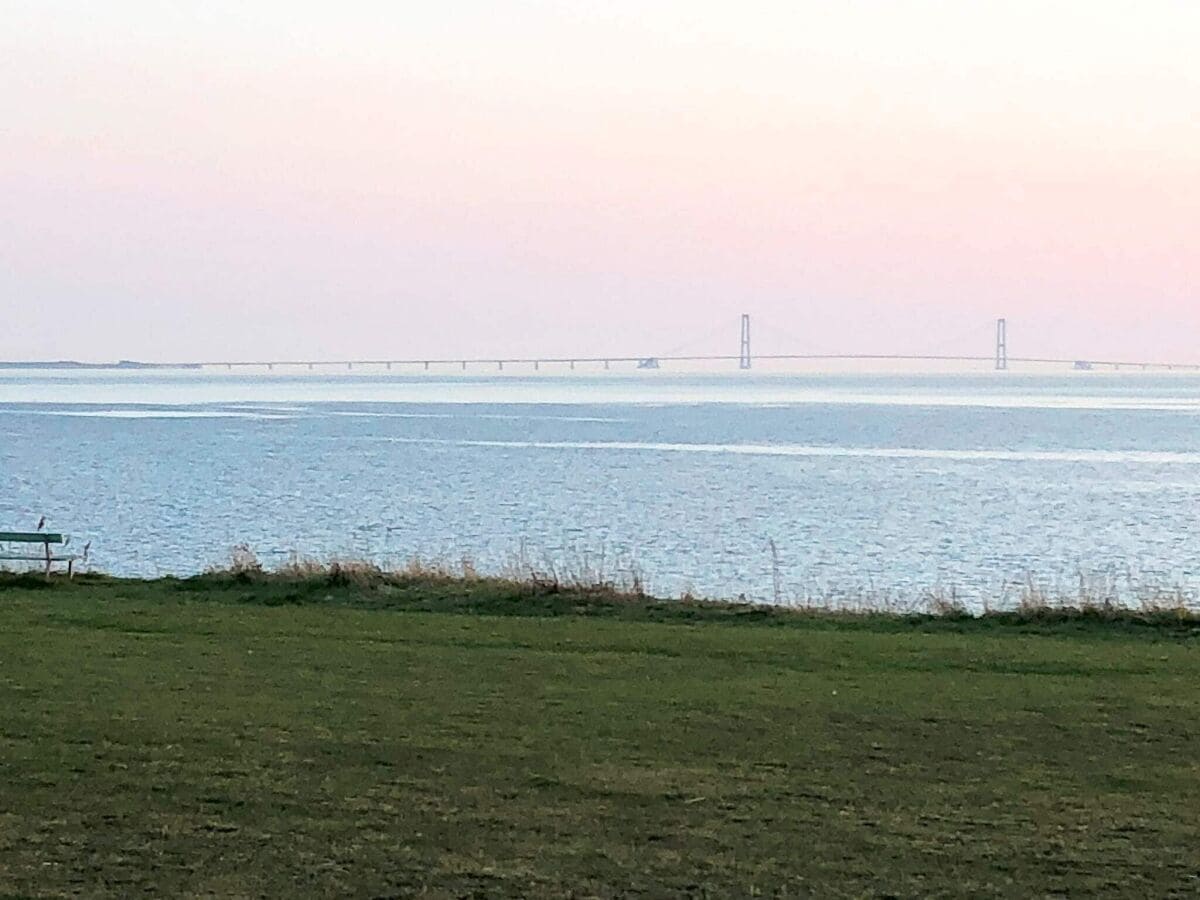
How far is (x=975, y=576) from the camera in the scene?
30266 millimetres

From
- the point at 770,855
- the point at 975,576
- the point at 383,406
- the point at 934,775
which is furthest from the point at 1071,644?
the point at 383,406

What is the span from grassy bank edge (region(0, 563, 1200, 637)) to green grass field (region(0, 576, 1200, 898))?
33 centimetres

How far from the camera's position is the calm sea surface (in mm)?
32312

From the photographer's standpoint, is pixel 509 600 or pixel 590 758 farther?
pixel 509 600

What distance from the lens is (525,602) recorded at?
47.2ft

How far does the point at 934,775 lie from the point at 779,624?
5.88 metres

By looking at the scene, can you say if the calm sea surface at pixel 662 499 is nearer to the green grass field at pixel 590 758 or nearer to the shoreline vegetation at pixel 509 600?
the shoreline vegetation at pixel 509 600

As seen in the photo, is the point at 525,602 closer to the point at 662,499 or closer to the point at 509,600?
the point at 509,600

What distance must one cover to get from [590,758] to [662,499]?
1588 inches

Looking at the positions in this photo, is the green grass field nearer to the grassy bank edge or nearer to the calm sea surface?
the grassy bank edge

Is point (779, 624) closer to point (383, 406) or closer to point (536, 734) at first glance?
point (536, 734)

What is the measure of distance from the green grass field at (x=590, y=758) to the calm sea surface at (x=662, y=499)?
1476 centimetres

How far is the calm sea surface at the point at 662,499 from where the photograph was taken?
3231 centimetres

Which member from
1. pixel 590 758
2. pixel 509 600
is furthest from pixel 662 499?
pixel 590 758
